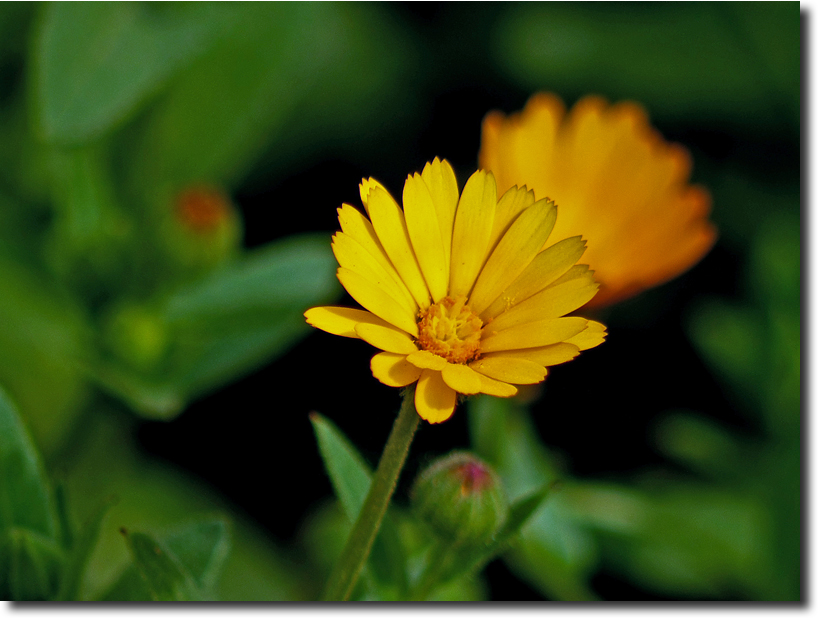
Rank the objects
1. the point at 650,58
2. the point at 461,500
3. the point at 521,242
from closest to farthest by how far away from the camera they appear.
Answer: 1. the point at 521,242
2. the point at 461,500
3. the point at 650,58

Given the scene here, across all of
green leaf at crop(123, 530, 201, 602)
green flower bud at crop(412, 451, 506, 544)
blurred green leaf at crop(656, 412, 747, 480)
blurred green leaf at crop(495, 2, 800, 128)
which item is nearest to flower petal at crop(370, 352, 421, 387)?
green flower bud at crop(412, 451, 506, 544)

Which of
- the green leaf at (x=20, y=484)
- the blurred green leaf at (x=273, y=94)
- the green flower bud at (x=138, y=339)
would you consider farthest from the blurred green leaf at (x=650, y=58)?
the green leaf at (x=20, y=484)

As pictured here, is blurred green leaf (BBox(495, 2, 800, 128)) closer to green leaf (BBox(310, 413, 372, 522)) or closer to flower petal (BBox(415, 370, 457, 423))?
green leaf (BBox(310, 413, 372, 522))

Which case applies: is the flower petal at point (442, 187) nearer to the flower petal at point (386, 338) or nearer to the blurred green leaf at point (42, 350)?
the flower petal at point (386, 338)

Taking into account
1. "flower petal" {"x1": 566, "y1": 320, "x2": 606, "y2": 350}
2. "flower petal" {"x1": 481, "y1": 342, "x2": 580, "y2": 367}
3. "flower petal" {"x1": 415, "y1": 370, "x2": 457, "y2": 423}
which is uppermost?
"flower petal" {"x1": 566, "y1": 320, "x2": 606, "y2": 350}

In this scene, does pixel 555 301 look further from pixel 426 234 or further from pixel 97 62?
pixel 97 62

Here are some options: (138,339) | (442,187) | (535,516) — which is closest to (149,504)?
(138,339)
